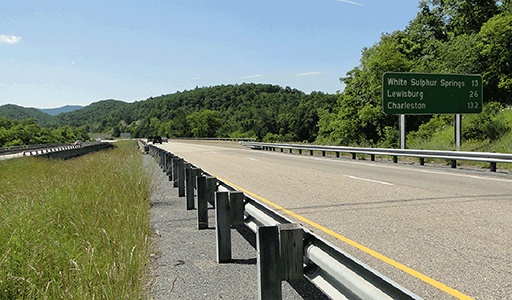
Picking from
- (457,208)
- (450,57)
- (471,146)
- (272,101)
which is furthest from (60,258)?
(272,101)

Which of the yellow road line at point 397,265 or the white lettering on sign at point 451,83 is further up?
the white lettering on sign at point 451,83

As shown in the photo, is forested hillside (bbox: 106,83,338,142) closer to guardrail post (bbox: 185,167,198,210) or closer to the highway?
the highway

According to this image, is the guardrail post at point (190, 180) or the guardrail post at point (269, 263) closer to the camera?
the guardrail post at point (269, 263)

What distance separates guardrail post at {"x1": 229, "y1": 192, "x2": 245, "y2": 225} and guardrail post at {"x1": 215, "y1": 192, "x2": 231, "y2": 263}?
2.7 inches

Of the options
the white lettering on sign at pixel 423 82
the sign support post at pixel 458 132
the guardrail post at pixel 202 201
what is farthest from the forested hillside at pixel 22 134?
the guardrail post at pixel 202 201

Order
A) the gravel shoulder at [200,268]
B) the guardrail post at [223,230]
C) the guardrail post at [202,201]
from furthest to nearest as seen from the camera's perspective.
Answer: the guardrail post at [202,201], the guardrail post at [223,230], the gravel shoulder at [200,268]

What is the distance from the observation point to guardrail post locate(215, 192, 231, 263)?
478 centimetres

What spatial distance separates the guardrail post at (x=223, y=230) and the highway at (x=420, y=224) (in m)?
1.45

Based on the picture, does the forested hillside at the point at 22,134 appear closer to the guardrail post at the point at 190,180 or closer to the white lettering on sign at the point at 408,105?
the white lettering on sign at the point at 408,105

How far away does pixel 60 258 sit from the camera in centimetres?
420

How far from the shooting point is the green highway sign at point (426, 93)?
71.2 ft


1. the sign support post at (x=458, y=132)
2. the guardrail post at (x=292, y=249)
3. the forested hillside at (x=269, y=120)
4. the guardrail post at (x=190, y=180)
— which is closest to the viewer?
the guardrail post at (x=292, y=249)

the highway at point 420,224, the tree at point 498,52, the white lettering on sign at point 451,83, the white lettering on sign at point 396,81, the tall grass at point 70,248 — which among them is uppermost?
the tree at point 498,52

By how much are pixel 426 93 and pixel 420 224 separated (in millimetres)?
17611
